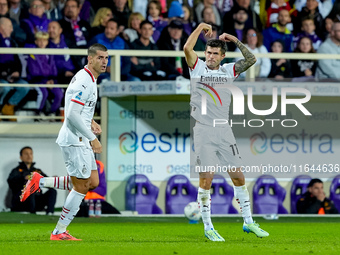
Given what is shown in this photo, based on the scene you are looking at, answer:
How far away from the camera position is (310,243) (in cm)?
932

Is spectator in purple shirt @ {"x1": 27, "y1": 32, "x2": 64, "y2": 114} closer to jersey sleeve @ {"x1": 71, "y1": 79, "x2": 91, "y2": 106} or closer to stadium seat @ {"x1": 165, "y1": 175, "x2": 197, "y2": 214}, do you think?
stadium seat @ {"x1": 165, "y1": 175, "x2": 197, "y2": 214}

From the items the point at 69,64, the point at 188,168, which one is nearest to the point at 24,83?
the point at 69,64

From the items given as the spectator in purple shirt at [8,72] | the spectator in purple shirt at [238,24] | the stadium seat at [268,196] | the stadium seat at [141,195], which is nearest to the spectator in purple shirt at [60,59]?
the spectator in purple shirt at [8,72]

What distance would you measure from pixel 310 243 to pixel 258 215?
6.24 meters

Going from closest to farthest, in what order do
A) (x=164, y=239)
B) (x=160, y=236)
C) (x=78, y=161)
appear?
(x=78, y=161)
(x=164, y=239)
(x=160, y=236)

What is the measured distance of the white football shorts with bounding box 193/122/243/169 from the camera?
30.8 ft

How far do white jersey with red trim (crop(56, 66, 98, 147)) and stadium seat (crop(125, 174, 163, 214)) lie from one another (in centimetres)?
617

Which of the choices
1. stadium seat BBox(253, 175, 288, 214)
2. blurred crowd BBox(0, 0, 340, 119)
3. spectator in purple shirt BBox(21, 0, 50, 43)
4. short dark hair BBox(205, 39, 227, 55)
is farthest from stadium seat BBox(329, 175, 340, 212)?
short dark hair BBox(205, 39, 227, 55)

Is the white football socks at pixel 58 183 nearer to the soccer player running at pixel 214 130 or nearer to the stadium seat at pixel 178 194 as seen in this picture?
the soccer player running at pixel 214 130

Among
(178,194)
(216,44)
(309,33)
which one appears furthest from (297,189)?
(216,44)

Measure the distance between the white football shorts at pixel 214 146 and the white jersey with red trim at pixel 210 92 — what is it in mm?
105

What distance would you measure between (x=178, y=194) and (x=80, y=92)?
6919 mm

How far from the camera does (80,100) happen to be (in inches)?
353

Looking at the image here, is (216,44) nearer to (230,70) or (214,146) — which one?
(230,70)
